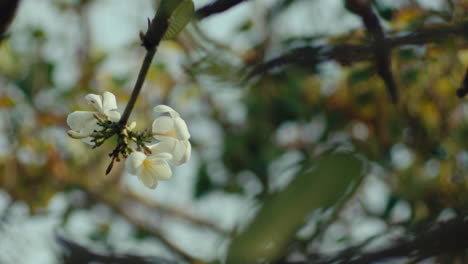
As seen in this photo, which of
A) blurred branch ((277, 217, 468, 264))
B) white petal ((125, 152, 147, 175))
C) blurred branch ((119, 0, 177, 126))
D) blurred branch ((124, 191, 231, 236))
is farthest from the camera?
blurred branch ((124, 191, 231, 236))

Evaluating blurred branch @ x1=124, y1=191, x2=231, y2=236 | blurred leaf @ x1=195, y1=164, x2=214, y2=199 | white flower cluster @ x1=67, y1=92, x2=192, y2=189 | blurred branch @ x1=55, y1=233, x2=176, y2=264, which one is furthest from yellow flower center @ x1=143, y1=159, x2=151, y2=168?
blurred branch @ x1=124, y1=191, x2=231, y2=236

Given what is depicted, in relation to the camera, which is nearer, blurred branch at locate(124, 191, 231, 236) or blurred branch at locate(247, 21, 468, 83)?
blurred branch at locate(247, 21, 468, 83)

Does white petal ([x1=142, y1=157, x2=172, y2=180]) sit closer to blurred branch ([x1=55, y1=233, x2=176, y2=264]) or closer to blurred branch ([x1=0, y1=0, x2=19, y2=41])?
blurred branch ([x1=0, y1=0, x2=19, y2=41])

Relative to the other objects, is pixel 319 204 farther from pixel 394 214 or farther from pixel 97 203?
pixel 97 203

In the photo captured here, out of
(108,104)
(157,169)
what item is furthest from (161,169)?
(108,104)

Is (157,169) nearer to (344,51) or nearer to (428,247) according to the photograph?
(344,51)

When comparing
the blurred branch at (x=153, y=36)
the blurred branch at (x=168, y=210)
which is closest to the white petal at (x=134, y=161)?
the blurred branch at (x=153, y=36)
